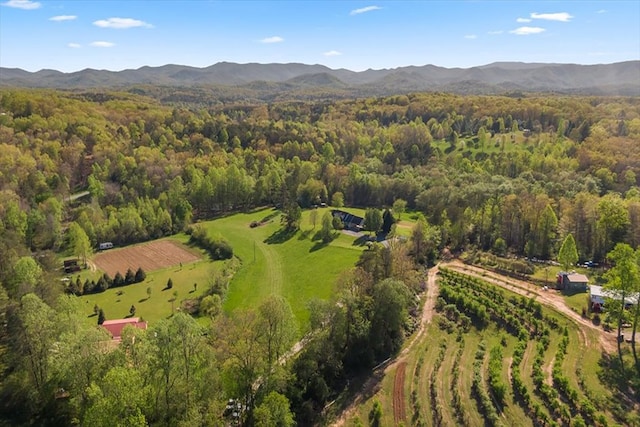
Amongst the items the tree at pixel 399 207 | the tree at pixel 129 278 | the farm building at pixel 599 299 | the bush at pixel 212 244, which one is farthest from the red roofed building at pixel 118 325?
the tree at pixel 399 207

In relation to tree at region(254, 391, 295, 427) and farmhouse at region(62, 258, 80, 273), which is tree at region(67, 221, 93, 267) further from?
tree at region(254, 391, 295, 427)

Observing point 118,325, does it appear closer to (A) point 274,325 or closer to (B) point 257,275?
(B) point 257,275

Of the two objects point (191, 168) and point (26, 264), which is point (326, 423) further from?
point (191, 168)

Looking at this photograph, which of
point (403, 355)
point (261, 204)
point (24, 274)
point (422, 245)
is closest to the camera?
point (403, 355)

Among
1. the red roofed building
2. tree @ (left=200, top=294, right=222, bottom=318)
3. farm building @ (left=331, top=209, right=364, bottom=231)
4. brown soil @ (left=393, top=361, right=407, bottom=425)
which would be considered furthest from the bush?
brown soil @ (left=393, top=361, right=407, bottom=425)

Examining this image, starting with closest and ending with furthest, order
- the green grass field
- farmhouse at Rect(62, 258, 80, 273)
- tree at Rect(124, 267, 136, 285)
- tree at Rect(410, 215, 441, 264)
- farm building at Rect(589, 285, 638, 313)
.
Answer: farm building at Rect(589, 285, 638, 313)
the green grass field
tree at Rect(124, 267, 136, 285)
tree at Rect(410, 215, 441, 264)
farmhouse at Rect(62, 258, 80, 273)

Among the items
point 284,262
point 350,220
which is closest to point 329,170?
point 350,220

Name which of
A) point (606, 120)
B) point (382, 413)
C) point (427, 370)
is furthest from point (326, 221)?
point (606, 120)
